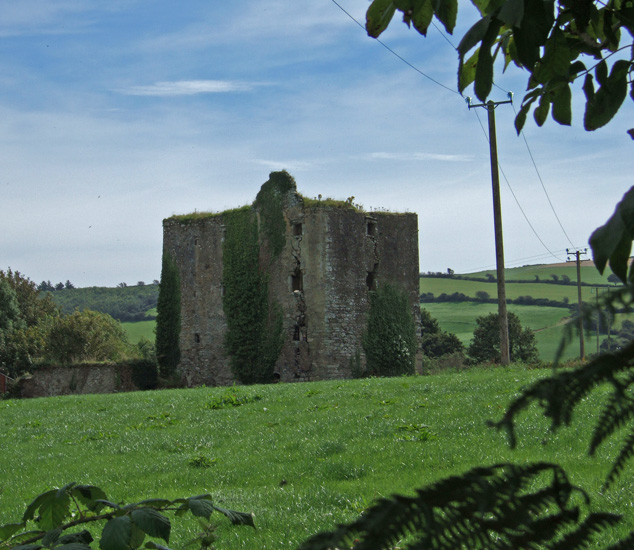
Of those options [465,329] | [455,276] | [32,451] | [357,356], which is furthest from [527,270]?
[32,451]

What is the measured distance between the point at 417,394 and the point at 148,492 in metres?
7.73

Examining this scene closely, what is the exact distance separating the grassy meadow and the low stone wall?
15.3m

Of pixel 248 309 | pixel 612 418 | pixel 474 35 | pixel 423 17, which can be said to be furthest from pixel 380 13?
pixel 248 309

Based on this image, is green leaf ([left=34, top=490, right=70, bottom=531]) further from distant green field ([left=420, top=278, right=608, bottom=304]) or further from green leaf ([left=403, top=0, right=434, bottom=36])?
distant green field ([left=420, top=278, right=608, bottom=304])

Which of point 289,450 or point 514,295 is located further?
point 514,295

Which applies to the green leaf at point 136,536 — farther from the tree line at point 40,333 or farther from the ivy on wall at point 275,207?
the tree line at point 40,333

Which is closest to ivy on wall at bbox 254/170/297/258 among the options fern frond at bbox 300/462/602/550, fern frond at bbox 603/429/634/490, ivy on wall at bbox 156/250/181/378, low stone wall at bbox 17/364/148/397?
ivy on wall at bbox 156/250/181/378

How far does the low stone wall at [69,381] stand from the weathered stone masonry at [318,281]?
3943 millimetres

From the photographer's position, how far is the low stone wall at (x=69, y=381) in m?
Answer: 32.3

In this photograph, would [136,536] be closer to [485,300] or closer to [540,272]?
[485,300]

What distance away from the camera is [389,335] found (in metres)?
29.7

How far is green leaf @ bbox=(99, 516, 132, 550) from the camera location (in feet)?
6.07

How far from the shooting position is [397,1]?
5.81 feet

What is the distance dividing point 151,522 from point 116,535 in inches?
5.2
